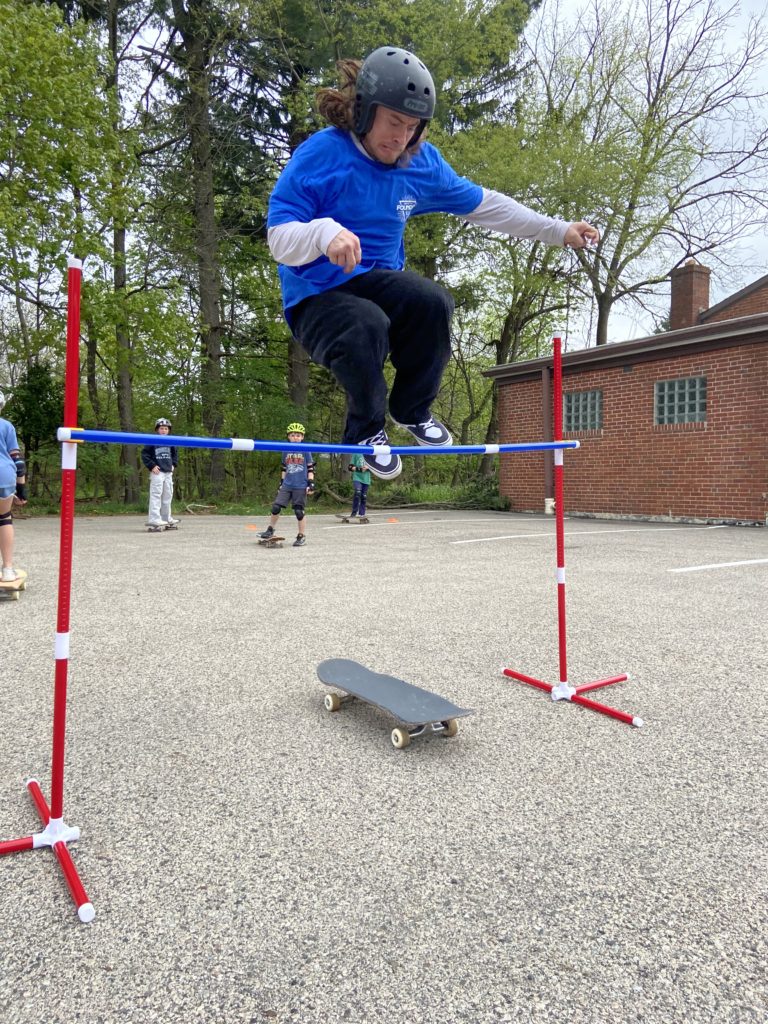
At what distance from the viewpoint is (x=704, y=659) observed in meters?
4.16

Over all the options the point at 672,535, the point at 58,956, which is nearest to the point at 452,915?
the point at 58,956

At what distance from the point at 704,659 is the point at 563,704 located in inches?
51.1

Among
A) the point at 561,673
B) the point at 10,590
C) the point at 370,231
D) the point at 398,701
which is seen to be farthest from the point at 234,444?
the point at 10,590

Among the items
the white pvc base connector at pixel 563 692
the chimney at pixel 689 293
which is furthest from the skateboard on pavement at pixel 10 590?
the chimney at pixel 689 293

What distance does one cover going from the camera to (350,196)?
8.57 ft

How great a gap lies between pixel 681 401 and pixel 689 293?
5414 millimetres

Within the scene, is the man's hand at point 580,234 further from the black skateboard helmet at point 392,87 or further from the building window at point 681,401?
the building window at point 681,401

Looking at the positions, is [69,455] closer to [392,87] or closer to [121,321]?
[392,87]

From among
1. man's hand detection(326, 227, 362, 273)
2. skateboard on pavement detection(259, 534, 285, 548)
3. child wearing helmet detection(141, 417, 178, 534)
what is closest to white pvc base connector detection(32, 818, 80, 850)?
man's hand detection(326, 227, 362, 273)

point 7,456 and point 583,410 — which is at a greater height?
point 583,410

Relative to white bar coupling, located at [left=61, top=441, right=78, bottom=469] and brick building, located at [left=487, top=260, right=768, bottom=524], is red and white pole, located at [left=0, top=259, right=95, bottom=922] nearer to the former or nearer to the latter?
white bar coupling, located at [left=61, top=441, right=78, bottom=469]

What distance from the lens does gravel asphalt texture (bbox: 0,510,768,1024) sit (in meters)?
1.55

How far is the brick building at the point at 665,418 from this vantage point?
42.0 ft

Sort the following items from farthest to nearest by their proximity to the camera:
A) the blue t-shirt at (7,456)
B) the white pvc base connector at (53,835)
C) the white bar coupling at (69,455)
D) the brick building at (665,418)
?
the brick building at (665,418) < the blue t-shirt at (7,456) < the white bar coupling at (69,455) < the white pvc base connector at (53,835)
